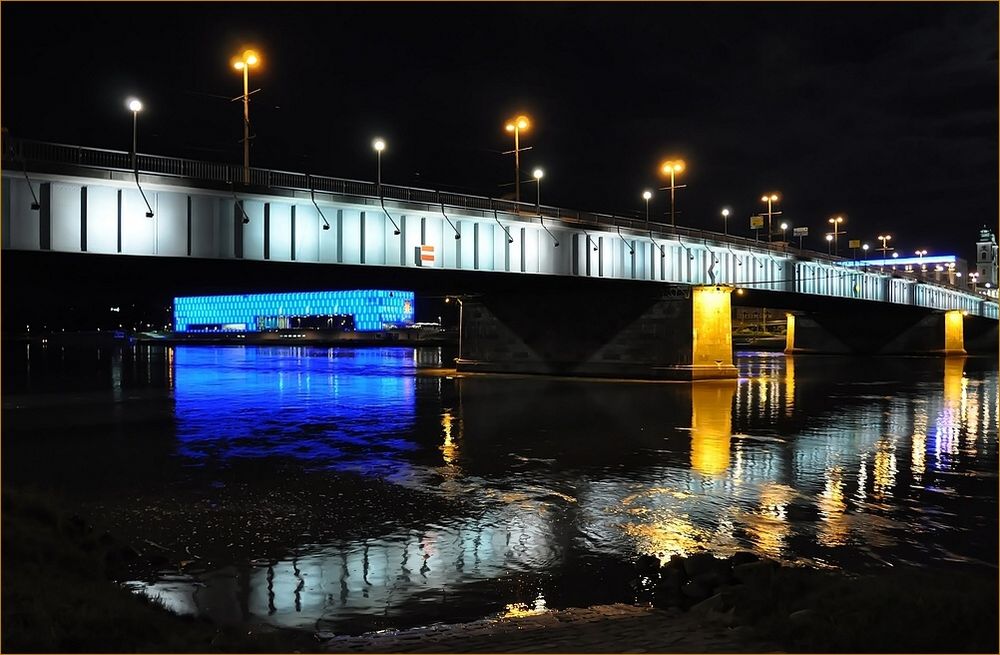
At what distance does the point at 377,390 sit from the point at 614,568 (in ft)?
108

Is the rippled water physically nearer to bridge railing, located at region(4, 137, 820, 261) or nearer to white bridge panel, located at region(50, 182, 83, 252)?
white bridge panel, located at region(50, 182, 83, 252)

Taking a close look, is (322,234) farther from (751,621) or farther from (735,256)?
(735,256)

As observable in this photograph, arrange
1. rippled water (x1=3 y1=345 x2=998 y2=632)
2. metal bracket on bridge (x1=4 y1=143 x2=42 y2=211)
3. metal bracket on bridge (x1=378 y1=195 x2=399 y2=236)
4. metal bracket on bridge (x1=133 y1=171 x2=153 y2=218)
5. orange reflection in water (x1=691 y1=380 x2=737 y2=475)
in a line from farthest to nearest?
metal bracket on bridge (x1=378 y1=195 x2=399 y2=236) → metal bracket on bridge (x1=133 y1=171 x2=153 y2=218) → metal bracket on bridge (x1=4 y1=143 x2=42 y2=211) → orange reflection in water (x1=691 y1=380 x2=737 y2=475) → rippled water (x1=3 y1=345 x2=998 y2=632)

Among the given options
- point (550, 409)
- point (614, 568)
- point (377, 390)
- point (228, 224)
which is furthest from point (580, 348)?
point (614, 568)

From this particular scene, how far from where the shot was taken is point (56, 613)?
677 centimetres

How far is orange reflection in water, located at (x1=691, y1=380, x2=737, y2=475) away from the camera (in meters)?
19.2

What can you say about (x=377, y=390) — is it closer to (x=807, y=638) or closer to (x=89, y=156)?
(x=89, y=156)

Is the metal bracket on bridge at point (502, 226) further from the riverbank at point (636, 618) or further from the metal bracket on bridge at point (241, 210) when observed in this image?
the riverbank at point (636, 618)

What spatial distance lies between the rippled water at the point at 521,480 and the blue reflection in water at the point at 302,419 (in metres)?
0.16

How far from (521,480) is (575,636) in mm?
9202

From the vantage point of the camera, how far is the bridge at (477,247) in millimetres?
27672

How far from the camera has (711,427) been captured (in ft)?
85.9

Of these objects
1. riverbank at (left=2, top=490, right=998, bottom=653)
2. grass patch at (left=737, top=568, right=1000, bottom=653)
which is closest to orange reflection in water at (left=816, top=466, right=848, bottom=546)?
riverbank at (left=2, top=490, right=998, bottom=653)

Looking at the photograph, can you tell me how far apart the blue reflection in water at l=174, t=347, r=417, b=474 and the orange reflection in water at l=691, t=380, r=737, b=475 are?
22.7ft
